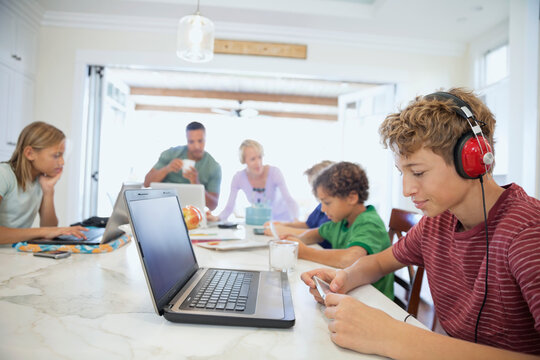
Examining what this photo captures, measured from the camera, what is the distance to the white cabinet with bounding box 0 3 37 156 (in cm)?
290

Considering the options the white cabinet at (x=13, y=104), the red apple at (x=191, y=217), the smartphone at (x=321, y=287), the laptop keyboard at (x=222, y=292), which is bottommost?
the laptop keyboard at (x=222, y=292)

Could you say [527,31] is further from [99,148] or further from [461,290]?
[99,148]

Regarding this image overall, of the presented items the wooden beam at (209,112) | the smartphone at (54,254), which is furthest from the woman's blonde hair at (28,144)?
the wooden beam at (209,112)

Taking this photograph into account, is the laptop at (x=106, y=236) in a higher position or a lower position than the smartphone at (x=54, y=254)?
higher

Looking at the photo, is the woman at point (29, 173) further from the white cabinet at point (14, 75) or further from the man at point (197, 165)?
the white cabinet at point (14, 75)

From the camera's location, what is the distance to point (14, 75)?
9.91ft

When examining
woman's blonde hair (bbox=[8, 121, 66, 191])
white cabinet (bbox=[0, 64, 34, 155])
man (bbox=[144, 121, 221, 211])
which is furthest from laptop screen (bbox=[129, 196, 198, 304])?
white cabinet (bbox=[0, 64, 34, 155])

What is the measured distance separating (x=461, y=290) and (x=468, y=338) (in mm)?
98

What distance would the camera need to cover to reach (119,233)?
1.37 m

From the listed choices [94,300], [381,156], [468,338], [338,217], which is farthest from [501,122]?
[94,300]

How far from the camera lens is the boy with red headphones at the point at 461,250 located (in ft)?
1.74

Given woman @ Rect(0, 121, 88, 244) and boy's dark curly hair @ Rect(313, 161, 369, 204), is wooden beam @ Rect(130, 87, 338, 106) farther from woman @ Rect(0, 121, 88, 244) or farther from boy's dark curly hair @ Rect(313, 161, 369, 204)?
boy's dark curly hair @ Rect(313, 161, 369, 204)

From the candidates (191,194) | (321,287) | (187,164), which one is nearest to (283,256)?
(321,287)

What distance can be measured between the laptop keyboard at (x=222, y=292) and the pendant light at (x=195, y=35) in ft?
5.59
